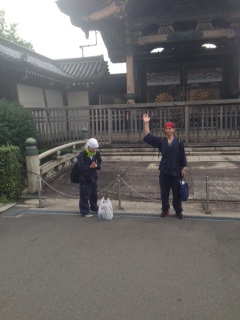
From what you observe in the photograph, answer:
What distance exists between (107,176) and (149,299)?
18.4 ft

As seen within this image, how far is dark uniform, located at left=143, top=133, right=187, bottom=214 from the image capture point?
5.07 meters

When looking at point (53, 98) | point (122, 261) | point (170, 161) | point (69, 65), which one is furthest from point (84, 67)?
point (122, 261)

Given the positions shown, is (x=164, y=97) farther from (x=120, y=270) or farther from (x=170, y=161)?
(x=120, y=270)

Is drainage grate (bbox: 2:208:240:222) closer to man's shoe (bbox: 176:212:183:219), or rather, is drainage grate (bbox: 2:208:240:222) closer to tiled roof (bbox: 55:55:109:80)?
man's shoe (bbox: 176:212:183:219)

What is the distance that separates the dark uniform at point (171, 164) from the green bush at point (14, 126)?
4.59 metres

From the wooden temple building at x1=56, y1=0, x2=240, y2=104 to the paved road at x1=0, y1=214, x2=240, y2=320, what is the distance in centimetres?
874

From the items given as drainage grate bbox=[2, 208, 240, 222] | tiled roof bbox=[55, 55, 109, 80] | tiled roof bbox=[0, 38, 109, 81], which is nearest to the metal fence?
tiled roof bbox=[0, 38, 109, 81]

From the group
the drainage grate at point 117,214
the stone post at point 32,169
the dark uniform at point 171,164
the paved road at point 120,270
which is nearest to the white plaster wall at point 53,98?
the stone post at point 32,169

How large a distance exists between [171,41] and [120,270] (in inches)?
441

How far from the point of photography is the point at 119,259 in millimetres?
3738

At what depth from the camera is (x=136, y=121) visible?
11.5 metres

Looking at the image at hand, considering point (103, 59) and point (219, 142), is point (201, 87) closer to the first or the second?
point (219, 142)

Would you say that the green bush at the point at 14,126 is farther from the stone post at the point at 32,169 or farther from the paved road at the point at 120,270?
the paved road at the point at 120,270

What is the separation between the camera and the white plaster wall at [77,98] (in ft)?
54.4
